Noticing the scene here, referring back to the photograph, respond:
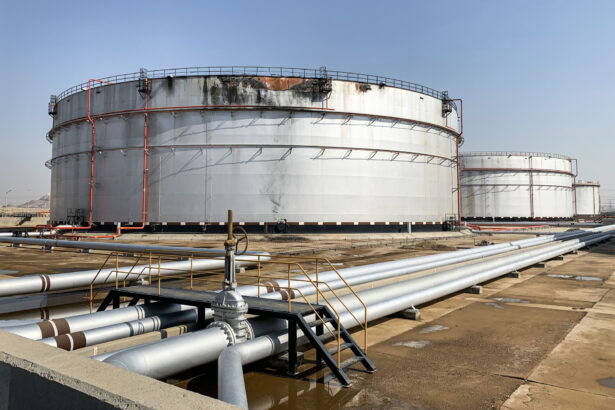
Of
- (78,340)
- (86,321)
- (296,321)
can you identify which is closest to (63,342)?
(78,340)

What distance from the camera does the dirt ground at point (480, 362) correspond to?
5125 millimetres

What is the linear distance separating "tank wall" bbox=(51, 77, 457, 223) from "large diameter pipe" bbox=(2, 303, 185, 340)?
82.3ft

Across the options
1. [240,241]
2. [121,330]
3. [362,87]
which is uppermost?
[362,87]

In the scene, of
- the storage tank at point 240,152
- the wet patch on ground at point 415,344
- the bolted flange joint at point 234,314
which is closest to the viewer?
the bolted flange joint at point 234,314

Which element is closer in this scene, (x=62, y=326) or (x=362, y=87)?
(x=62, y=326)

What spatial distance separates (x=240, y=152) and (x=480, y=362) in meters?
28.1

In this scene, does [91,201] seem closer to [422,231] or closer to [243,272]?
[243,272]

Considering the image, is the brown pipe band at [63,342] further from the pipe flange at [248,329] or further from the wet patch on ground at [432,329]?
the wet patch on ground at [432,329]

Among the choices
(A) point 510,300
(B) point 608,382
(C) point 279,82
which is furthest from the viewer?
(C) point 279,82

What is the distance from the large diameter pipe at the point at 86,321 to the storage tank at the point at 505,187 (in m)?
63.2

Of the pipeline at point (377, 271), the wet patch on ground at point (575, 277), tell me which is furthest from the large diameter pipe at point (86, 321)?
the wet patch on ground at point (575, 277)

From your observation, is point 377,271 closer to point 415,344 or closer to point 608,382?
point 415,344

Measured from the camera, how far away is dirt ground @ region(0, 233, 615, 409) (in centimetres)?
512

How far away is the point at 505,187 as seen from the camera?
2504 inches
